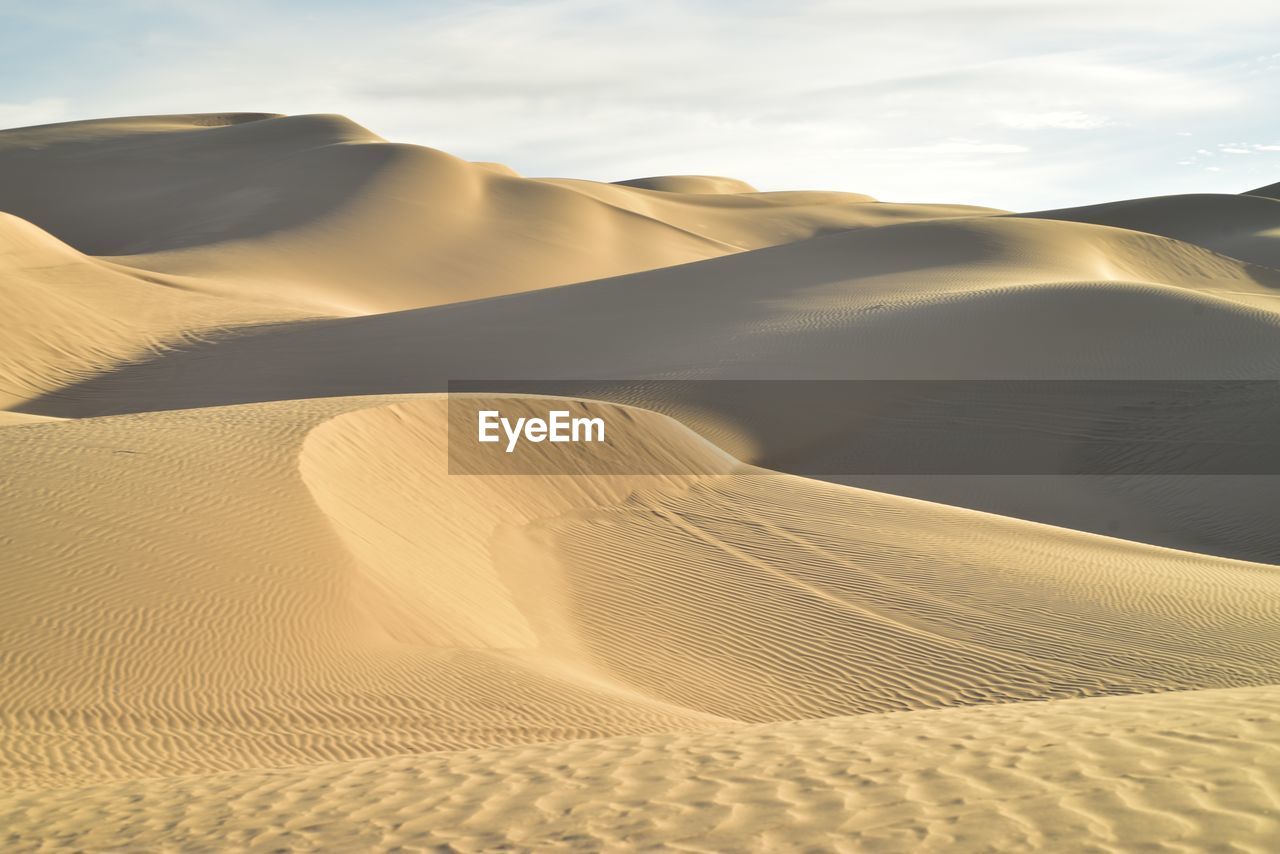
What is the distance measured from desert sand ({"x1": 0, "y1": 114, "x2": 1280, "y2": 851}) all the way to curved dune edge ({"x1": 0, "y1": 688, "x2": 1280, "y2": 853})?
3cm

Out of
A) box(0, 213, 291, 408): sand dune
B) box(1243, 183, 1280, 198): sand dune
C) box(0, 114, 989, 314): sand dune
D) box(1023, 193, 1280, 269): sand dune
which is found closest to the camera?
box(0, 213, 291, 408): sand dune

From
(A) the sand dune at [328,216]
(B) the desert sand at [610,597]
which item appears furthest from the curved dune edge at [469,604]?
(A) the sand dune at [328,216]

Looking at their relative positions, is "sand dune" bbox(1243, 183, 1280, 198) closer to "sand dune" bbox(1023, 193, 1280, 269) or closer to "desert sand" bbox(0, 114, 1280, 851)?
"sand dune" bbox(1023, 193, 1280, 269)

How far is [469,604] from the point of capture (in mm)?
10891

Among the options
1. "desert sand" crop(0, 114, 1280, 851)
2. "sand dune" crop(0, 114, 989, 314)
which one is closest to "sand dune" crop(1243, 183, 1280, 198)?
"sand dune" crop(0, 114, 989, 314)

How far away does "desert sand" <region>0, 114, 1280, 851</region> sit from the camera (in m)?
5.21

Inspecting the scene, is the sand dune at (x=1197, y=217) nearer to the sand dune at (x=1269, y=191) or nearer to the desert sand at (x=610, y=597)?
the sand dune at (x=1269, y=191)

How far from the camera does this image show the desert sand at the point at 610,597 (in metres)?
5.21

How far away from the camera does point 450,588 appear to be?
36.3 ft

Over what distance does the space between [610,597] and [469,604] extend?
1.98 m

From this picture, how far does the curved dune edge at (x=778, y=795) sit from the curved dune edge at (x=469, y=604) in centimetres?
122

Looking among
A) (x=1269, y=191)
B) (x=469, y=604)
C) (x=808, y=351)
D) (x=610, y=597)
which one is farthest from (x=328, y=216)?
(x=1269, y=191)

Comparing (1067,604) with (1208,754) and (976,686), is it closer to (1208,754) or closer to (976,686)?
(976,686)

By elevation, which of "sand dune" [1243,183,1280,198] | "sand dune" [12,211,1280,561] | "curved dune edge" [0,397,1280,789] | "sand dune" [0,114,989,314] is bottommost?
"curved dune edge" [0,397,1280,789]
